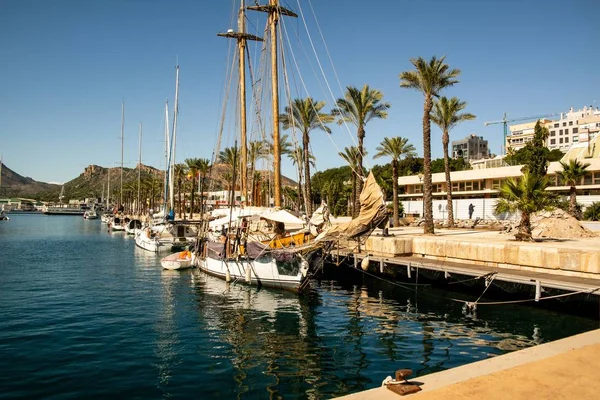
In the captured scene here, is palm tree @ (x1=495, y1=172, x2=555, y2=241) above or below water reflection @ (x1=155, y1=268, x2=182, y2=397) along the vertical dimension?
above

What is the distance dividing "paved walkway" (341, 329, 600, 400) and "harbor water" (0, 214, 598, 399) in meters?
3.87

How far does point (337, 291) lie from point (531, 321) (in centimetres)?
1152

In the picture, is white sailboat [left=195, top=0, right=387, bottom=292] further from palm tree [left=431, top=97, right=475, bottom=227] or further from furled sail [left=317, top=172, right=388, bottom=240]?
palm tree [left=431, top=97, right=475, bottom=227]

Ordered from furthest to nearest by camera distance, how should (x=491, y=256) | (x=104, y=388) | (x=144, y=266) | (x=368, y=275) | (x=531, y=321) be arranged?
(x=144, y=266), (x=368, y=275), (x=491, y=256), (x=531, y=321), (x=104, y=388)

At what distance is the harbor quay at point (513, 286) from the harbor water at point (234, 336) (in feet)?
5.37

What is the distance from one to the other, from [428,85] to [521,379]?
3398 centimetres

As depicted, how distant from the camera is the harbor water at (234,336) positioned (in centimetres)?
1177

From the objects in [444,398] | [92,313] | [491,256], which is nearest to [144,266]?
[92,313]

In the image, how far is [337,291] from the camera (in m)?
26.9

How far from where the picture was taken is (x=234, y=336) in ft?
53.7

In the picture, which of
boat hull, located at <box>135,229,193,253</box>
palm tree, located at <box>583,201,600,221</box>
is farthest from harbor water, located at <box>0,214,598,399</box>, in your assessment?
palm tree, located at <box>583,201,600,221</box>

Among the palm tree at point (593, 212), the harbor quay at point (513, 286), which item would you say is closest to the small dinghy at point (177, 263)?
the harbor quay at point (513, 286)

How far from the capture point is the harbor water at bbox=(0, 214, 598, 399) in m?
11.8

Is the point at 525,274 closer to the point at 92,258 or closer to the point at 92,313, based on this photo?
the point at 92,313
